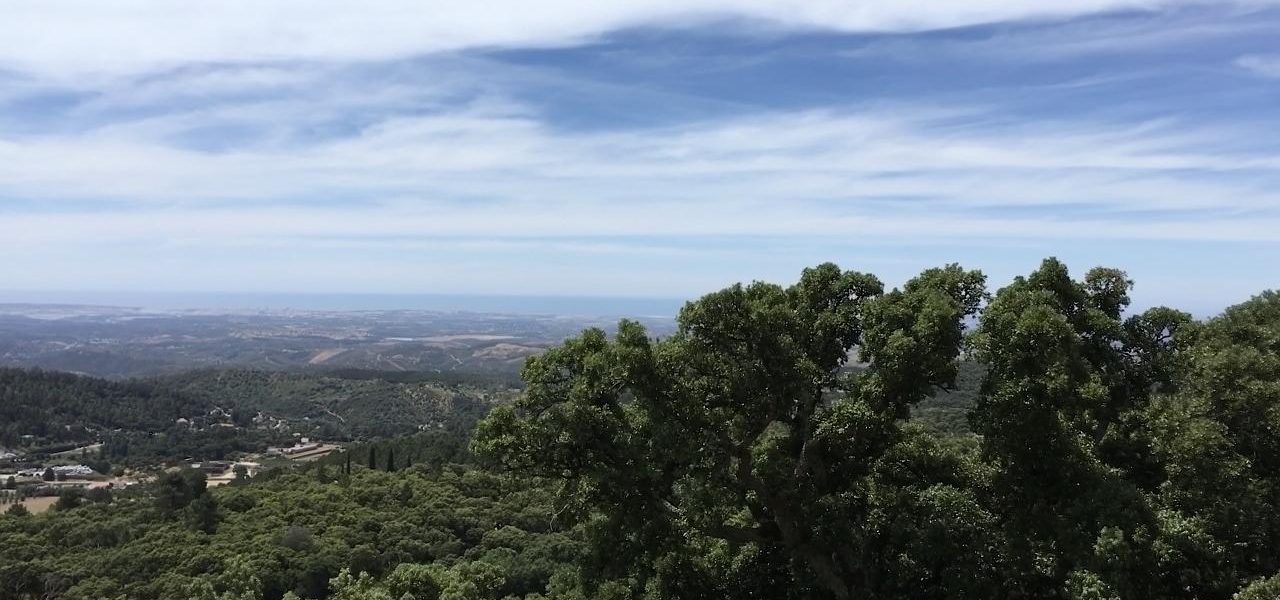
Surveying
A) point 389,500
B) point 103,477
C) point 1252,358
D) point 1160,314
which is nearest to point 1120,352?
point 1160,314

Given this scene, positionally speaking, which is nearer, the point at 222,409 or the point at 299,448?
the point at 299,448

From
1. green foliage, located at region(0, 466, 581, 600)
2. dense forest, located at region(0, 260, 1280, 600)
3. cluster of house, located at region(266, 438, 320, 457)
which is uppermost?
dense forest, located at region(0, 260, 1280, 600)

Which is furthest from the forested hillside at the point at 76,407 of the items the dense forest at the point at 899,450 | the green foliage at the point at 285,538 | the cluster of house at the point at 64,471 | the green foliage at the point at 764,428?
the green foliage at the point at 764,428

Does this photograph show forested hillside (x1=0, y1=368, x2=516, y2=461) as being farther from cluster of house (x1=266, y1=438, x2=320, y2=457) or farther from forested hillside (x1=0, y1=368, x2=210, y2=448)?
cluster of house (x1=266, y1=438, x2=320, y2=457)

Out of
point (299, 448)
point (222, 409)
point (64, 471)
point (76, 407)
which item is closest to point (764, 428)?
point (64, 471)

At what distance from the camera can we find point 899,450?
1405cm

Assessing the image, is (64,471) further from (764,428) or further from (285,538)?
(764,428)

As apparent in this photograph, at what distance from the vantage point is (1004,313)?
12.0 m

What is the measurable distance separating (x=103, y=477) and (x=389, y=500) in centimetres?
7026

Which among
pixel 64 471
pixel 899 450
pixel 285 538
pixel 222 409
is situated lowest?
pixel 222 409

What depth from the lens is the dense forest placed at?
11.5 metres

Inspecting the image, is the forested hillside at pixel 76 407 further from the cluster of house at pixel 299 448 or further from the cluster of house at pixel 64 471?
the cluster of house at pixel 299 448

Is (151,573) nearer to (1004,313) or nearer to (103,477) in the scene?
(1004,313)

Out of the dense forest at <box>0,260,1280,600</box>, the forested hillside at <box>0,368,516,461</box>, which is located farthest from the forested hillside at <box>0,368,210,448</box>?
the dense forest at <box>0,260,1280,600</box>
